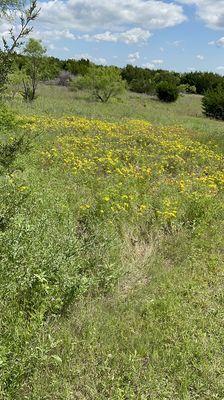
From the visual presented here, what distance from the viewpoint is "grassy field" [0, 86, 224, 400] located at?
3.08 metres

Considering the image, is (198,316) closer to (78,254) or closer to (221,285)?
(221,285)

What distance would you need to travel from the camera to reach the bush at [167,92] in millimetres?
26562

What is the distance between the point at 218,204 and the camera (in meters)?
6.38

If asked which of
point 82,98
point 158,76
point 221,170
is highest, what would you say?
point 158,76

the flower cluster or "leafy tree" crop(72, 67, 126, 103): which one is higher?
"leafy tree" crop(72, 67, 126, 103)

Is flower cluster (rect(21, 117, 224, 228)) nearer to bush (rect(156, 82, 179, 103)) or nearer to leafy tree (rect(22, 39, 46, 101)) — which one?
leafy tree (rect(22, 39, 46, 101))

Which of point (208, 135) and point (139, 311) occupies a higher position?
point (208, 135)

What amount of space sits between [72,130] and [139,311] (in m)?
7.95

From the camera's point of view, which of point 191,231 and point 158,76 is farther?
point 158,76

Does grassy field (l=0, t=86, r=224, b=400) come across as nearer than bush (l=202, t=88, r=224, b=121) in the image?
Yes

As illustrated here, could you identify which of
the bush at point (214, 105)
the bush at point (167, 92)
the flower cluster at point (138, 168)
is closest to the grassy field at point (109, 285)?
the flower cluster at point (138, 168)

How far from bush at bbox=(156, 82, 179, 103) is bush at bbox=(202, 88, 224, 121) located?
4.24m

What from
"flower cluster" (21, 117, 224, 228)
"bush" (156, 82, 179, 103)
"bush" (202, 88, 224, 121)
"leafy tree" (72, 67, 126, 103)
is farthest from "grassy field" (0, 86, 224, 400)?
"bush" (156, 82, 179, 103)

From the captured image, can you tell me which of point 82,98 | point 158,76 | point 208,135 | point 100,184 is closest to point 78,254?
point 100,184
